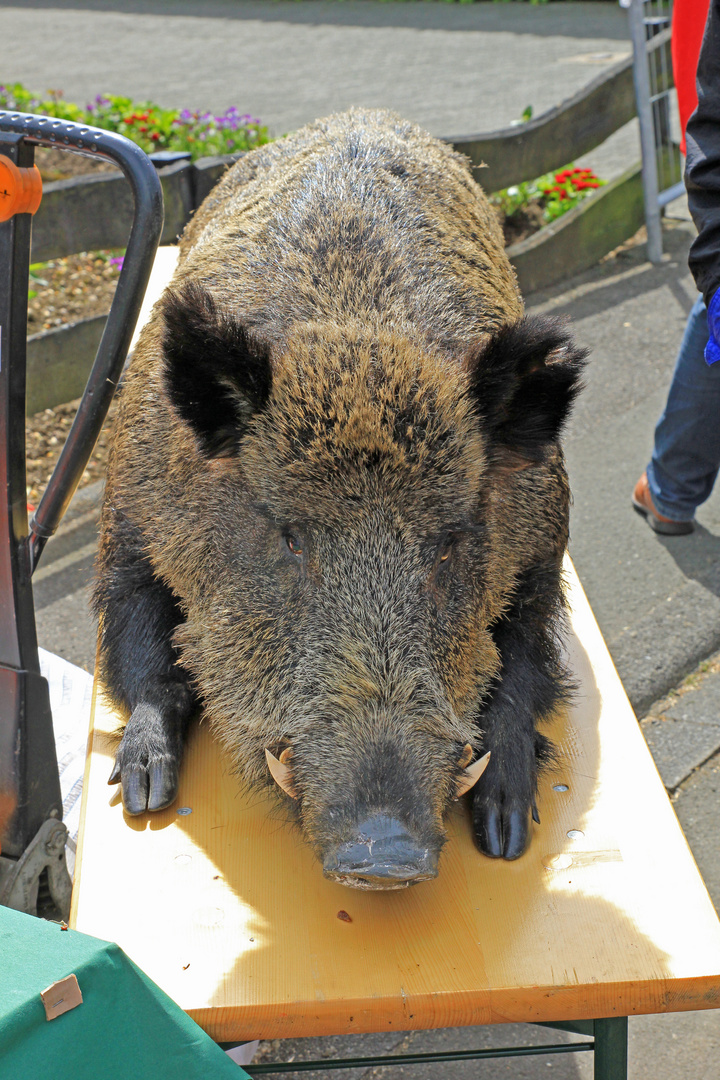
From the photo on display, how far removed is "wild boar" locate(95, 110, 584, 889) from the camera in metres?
1.85

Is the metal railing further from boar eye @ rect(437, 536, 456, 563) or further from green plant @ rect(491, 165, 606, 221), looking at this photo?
boar eye @ rect(437, 536, 456, 563)

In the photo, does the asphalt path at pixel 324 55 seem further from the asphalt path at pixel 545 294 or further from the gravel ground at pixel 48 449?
the gravel ground at pixel 48 449

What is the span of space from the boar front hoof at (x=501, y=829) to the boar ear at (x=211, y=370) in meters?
0.90

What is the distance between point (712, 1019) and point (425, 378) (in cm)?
192

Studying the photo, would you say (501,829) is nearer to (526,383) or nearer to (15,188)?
(526,383)

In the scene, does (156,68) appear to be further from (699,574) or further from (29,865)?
(29,865)

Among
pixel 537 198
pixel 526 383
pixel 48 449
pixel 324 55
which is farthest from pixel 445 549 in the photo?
pixel 324 55

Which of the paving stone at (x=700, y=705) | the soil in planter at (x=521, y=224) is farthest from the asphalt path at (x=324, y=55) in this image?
the paving stone at (x=700, y=705)

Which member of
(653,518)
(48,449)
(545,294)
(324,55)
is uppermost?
(324,55)

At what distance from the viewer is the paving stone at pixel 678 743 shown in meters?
3.54

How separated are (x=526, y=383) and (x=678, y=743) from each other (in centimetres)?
198

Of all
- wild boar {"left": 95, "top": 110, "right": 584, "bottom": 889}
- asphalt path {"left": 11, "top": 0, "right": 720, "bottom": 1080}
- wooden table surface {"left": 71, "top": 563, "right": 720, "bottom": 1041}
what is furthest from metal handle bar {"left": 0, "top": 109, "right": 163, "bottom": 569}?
asphalt path {"left": 11, "top": 0, "right": 720, "bottom": 1080}

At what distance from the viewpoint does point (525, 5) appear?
55.9 ft

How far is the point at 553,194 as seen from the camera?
7.71 metres
